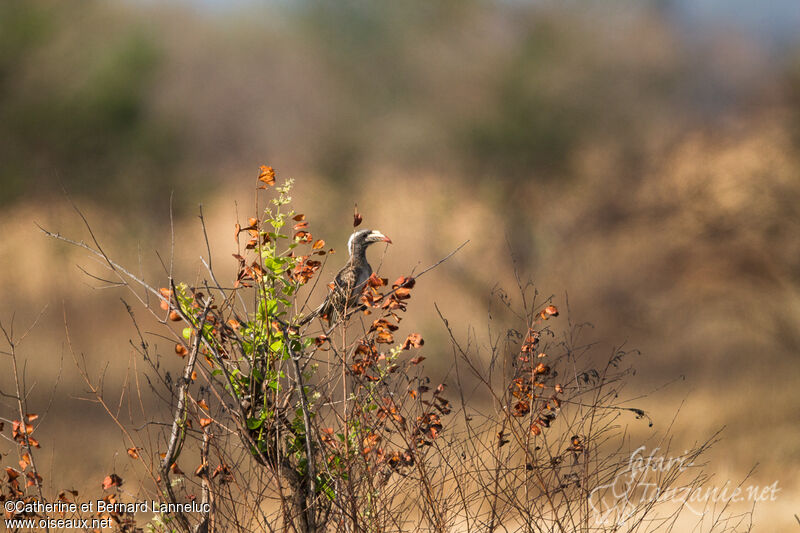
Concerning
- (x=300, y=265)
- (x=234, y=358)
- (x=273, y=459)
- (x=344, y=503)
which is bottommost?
(x=344, y=503)

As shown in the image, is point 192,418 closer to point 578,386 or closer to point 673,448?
point 578,386

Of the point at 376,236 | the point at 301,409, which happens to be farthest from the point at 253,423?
the point at 376,236

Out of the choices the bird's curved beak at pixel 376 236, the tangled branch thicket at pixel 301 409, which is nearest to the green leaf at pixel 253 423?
the tangled branch thicket at pixel 301 409

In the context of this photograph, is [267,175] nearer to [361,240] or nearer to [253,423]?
[253,423]

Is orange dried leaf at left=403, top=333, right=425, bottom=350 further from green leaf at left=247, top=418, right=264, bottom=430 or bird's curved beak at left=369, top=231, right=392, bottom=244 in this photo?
bird's curved beak at left=369, top=231, right=392, bottom=244

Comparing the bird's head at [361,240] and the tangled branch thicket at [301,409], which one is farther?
the bird's head at [361,240]

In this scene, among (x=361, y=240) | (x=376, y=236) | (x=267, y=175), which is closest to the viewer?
(x=267, y=175)

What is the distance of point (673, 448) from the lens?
15.7 feet

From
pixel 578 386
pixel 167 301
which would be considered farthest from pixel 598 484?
pixel 167 301

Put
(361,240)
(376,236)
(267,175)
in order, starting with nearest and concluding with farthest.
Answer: (267,175), (376,236), (361,240)

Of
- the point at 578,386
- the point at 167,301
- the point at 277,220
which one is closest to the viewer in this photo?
the point at 167,301

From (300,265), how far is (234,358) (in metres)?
0.31

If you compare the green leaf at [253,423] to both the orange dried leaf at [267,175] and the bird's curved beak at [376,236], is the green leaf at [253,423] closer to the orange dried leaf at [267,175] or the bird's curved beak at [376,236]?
the orange dried leaf at [267,175]

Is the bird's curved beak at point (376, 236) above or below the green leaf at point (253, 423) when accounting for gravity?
above
